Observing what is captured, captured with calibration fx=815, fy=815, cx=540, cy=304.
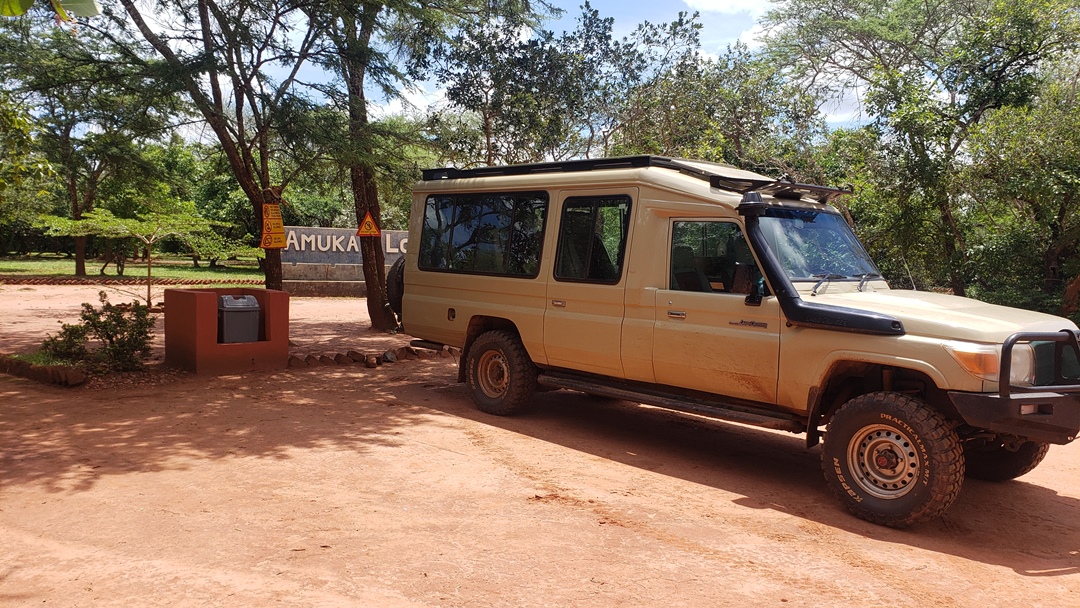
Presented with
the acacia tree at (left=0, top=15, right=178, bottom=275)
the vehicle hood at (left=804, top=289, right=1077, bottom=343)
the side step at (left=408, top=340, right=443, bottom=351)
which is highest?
the acacia tree at (left=0, top=15, right=178, bottom=275)

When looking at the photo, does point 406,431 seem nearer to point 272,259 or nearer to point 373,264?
point 272,259

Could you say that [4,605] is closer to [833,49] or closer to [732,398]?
[732,398]

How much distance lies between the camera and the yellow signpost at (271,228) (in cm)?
1220

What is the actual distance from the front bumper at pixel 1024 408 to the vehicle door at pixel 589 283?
9.54 feet

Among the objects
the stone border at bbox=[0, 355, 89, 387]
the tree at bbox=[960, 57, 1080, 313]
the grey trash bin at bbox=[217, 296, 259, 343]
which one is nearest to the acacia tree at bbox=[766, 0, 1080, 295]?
the tree at bbox=[960, 57, 1080, 313]

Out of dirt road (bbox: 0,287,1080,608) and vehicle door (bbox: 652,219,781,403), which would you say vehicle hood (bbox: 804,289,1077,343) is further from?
dirt road (bbox: 0,287,1080,608)

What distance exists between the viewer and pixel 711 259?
6566 mm

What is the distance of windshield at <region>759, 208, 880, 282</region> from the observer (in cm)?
627

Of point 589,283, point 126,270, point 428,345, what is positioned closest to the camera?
point 589,283

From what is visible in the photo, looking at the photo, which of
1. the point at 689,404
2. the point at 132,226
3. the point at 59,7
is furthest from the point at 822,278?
the point at 132,226

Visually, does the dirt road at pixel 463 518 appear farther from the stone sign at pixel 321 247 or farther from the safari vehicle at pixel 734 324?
the stone sign at pixel 321 247

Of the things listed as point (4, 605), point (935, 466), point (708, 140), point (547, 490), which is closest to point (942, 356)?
point (935, 466)

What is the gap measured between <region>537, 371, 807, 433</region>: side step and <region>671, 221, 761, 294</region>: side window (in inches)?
36.2

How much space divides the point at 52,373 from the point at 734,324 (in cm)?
766
